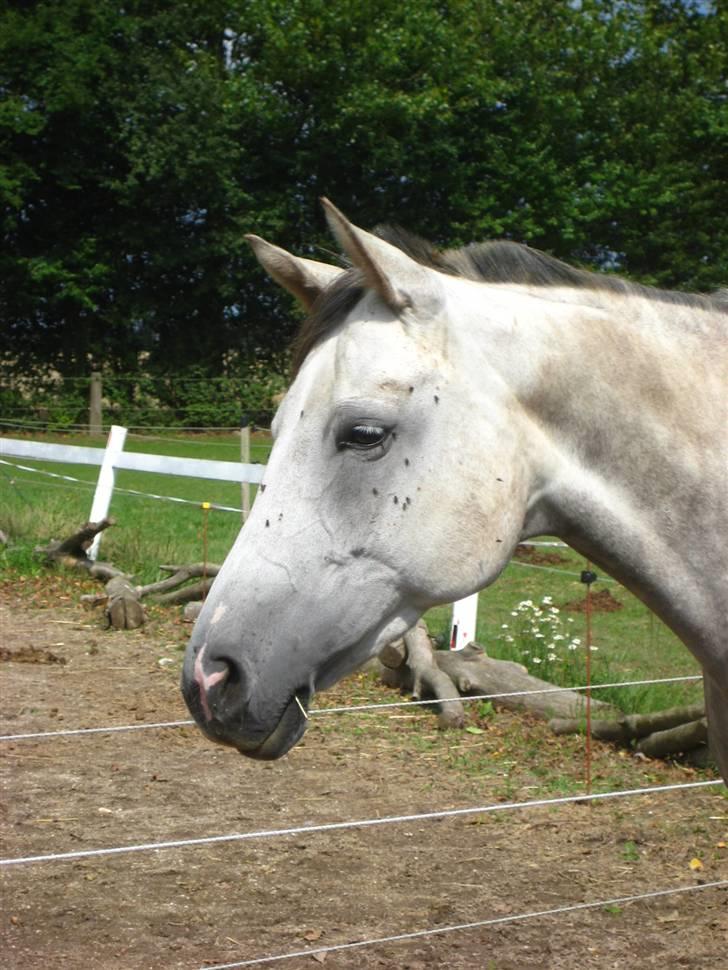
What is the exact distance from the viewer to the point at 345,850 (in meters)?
4.36

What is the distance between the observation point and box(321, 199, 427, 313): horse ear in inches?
72.9

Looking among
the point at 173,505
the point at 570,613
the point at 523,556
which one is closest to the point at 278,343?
the point at 173,505

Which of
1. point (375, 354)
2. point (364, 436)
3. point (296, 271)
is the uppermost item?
point (296, 271)

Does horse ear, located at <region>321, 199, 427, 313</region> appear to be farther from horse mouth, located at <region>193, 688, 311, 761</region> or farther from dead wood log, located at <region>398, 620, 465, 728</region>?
dead wood log, located at <region>398, 620, 465, 728</region>

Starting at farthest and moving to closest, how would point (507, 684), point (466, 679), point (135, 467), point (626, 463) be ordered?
1. point (135, 467)
2. point (466, 679)
3. point (507, 684)
4. point (626, 463)

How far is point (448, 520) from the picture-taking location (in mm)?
1913

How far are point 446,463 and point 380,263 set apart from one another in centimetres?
39

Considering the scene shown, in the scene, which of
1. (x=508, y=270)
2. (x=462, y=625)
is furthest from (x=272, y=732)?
(x=462, y=625)

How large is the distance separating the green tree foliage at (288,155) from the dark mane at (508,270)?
23765 millimetres

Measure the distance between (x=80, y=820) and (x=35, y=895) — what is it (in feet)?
2.30

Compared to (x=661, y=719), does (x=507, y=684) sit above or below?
below

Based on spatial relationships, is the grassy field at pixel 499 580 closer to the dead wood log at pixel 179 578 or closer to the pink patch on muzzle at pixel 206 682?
the dead wood log at pixel 179 578

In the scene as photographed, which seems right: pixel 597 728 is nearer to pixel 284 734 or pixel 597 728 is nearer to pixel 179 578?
pixel 284 734

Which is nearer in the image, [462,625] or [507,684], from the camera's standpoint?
[507,684]
